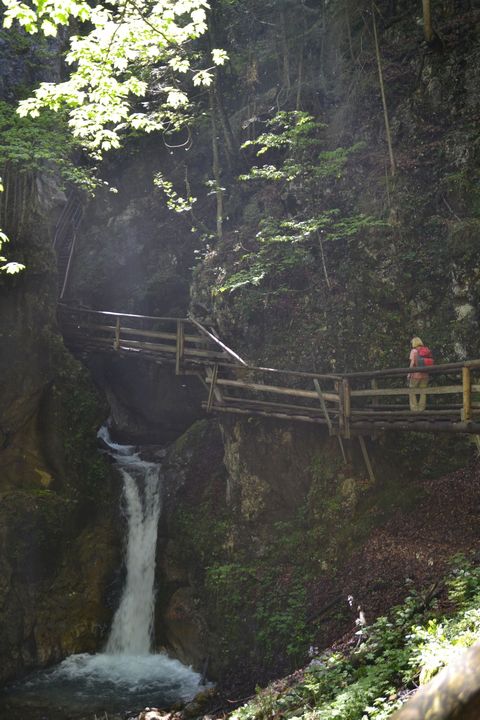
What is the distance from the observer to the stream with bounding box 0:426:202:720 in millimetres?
11547

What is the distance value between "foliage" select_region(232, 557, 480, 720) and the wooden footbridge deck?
3042 mm

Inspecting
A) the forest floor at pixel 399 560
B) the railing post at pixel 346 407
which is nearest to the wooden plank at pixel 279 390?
the railing post at pixel 346 407

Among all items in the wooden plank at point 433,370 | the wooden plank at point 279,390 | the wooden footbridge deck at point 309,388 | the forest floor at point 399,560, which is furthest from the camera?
the wooden plank at point 279,390

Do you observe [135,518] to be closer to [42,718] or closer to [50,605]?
[50,605]

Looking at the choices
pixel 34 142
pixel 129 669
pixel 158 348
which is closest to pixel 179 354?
pixel 158 348

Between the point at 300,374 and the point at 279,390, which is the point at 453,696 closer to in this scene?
the point at 300,374

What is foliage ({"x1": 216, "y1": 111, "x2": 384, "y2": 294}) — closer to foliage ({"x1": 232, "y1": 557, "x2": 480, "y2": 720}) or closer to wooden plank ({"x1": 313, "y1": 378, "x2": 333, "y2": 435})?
wooden plank ({"x1": 313, "y1": 378, "x2": 333, "y2": 435})

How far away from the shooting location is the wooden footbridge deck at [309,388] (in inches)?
408

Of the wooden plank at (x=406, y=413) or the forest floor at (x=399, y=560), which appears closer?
the forest floor at (x=399, y=560)

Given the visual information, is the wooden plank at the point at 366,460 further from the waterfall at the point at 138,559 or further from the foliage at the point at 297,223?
the waterfall at the point at 138,559

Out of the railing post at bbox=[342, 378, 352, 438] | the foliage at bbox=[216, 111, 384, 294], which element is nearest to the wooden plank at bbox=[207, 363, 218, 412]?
the foliage at bbox=[216, 111, 384, 294]

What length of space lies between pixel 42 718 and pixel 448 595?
343 inches

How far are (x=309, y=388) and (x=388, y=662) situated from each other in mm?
8755

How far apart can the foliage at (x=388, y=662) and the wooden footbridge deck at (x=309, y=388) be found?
9.98 feet
